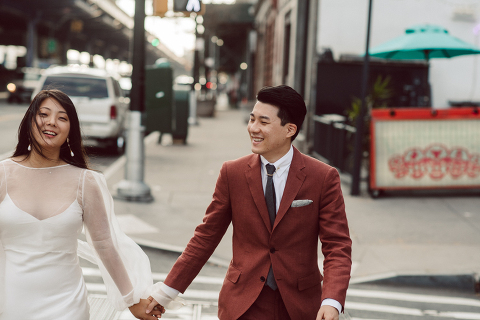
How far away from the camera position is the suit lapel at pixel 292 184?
8.45 feet

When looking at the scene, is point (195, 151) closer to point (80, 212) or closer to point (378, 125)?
point (378, 125)

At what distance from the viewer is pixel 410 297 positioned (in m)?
5.20

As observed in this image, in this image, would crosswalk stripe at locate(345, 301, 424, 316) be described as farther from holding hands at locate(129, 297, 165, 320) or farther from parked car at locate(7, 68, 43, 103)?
parked car at locate(7, 68, 43, 103)

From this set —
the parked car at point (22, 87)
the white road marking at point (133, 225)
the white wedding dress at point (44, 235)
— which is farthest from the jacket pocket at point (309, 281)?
the parked car at point (22, 87)

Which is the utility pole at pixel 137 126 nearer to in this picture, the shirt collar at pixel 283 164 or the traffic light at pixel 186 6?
the traffic light at pixel 186 6

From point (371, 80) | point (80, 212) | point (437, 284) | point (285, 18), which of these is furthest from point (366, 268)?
point (285, 18)

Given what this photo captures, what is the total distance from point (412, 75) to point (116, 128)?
7.14m

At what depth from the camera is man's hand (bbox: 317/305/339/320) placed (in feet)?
7.89

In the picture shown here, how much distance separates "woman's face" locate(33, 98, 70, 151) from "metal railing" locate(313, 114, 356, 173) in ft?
24.3

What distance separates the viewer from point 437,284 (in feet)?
18.2

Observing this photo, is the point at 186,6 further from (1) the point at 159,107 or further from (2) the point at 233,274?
(2) the point at 233,274

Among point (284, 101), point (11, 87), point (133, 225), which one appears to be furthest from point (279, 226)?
point (11, 87)

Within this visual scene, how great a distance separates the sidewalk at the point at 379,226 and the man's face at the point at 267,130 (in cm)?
326

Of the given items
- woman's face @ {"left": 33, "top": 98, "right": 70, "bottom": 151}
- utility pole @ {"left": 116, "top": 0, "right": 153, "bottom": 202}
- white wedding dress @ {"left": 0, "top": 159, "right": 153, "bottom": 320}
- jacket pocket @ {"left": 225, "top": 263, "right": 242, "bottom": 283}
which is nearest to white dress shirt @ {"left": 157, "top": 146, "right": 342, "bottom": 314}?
jacket pocket @ {"left": 225, "top": 263, "right": 242, "bottom": 283}
